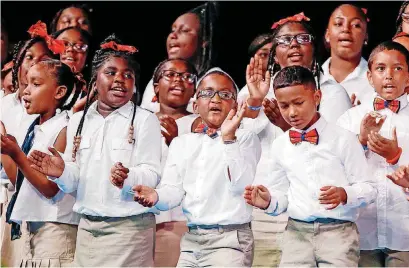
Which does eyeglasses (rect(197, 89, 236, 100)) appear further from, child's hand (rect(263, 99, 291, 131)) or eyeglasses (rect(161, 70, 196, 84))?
eyeglasses (rect(161, 70, 196, 84))

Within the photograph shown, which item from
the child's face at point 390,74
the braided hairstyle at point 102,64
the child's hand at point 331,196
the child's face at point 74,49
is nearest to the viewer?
the child's hand at point 331,196

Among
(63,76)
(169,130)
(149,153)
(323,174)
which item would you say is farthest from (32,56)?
(323,174)

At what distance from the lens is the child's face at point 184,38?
642 centimetres

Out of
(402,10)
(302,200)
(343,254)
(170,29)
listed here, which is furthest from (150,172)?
(170,29)

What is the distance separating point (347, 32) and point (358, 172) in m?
1.66

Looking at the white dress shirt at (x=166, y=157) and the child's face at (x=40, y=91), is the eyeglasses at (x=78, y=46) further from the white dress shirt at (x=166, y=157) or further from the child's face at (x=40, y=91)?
the white dress shirt at (x=166, y=157)

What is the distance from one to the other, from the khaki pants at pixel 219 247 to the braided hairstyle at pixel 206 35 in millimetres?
2034

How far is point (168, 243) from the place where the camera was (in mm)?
5246

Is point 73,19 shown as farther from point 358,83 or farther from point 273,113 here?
point 273,113

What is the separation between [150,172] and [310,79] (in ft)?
3.37

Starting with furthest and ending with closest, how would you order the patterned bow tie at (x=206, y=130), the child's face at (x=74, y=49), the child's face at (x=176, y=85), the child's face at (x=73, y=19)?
the child's face at (x=73, y=19), the child's face at (x=74, y=49), the child's face at (x=176, y=85), the patterned bow tie at (x=206, y=130)

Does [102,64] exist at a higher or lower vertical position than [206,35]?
lower

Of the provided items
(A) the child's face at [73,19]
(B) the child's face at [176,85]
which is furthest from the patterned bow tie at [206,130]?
(A) the child's face at [73,19]

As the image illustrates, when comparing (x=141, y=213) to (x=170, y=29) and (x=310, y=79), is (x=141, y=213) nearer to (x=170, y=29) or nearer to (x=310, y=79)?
(x=310, y=79)
